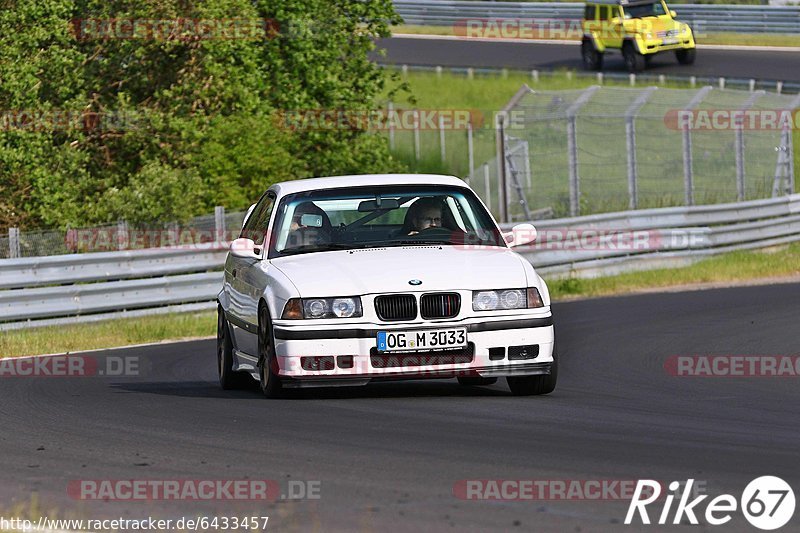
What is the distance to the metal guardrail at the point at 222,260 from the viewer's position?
1872cm

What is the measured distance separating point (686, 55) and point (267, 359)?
128 ft

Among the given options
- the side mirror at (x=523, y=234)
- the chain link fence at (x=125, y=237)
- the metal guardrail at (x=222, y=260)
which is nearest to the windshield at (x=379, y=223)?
the side mirror at (x=523, y=234)

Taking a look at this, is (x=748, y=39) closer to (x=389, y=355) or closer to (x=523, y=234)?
(x=523, y=234)

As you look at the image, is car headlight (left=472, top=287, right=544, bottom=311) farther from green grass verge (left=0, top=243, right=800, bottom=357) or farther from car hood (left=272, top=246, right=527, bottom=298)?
green grass verge (left=0, top=243, right=800, bottom=357)

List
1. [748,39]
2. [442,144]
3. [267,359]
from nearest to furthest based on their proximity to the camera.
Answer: [267,359] < [442,144] < [748,39]

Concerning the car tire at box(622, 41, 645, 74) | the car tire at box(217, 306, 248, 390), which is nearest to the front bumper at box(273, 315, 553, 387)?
the car tire at box(217, 306, 248, 390)

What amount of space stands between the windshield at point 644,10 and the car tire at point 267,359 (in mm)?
35866

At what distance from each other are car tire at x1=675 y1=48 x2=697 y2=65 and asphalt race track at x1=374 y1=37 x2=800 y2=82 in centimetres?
23

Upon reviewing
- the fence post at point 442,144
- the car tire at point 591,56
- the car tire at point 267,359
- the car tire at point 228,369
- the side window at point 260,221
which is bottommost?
the fence post at point 442,144

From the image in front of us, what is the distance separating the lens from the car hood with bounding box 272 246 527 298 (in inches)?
385

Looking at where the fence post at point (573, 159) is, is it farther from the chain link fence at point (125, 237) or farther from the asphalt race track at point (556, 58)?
the asphalt race track at point (556, 58)

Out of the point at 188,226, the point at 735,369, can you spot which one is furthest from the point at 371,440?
the point at 188,226

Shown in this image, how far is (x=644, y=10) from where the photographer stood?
4484 cm

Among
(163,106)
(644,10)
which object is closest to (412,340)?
(163,106)
